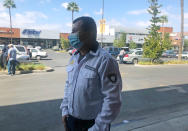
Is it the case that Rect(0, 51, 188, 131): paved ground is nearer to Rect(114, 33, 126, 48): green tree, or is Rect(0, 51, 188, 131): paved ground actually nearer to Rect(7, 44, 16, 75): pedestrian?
Rect(7, 44, 16, 75): pedestrian

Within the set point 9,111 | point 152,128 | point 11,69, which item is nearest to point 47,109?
point 9,111

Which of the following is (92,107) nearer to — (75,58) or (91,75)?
(91,75)

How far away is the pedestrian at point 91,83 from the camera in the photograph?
1.67 m

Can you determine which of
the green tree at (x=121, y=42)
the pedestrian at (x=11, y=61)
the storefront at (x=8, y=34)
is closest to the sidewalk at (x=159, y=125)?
the pedestrian at (x=11, y=61)

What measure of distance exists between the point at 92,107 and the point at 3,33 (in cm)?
5430

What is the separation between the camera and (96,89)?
1772 mm

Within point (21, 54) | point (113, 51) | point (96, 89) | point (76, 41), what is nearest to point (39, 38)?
point (113, 51)

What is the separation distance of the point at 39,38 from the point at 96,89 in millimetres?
54496

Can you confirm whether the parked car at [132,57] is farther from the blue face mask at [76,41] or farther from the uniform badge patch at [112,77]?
the uniform badge patch at [112,77]

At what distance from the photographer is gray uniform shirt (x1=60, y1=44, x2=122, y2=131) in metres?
1.66

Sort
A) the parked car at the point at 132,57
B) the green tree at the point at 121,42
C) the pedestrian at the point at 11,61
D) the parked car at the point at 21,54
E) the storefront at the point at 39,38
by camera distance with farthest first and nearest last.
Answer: the storefront at the point at 39,38, the green tree at the point at 121,42, the parked car at the point at 132,57, the parked car at the point at 21,54, the pedestrian at the point at 11,61

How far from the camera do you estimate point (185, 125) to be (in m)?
4.23

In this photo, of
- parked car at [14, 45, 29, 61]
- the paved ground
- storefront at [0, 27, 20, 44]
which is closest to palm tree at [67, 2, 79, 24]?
storefront at [0, 27, 20, 44]

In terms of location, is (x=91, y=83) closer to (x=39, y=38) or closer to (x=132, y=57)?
(x=132, y=57)
